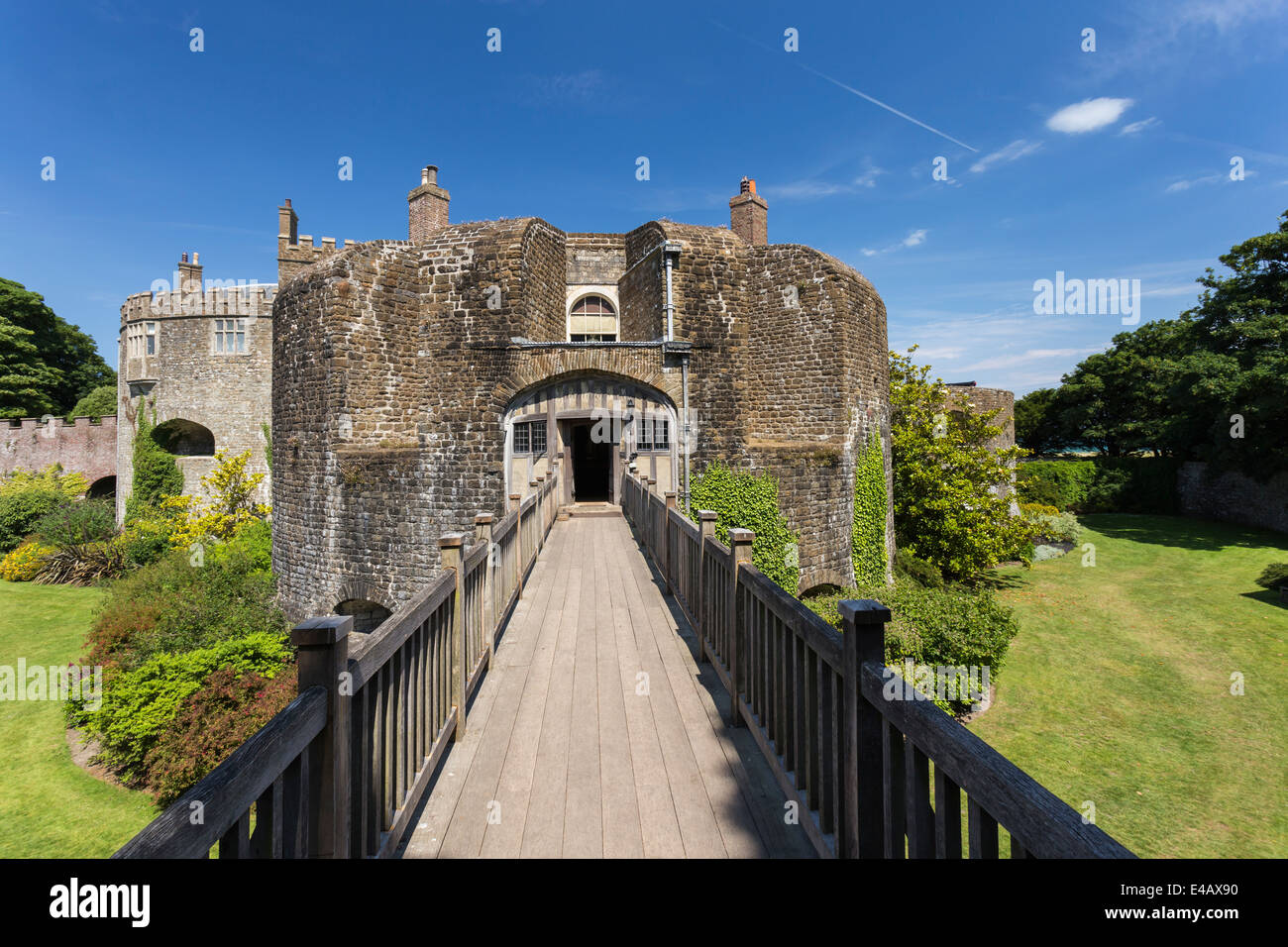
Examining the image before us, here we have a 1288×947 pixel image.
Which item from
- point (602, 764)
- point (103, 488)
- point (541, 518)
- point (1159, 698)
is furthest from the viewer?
point (103, 488)

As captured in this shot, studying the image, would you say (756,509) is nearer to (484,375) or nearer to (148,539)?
(484,375)

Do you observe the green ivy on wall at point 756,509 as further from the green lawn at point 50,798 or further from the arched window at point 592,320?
the green lawn at point 50,798

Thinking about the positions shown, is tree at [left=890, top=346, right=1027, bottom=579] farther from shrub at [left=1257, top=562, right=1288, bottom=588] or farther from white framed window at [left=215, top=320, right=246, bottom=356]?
white framed window at [left=215, top=320, right=246, bottom=356]

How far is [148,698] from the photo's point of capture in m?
10.3

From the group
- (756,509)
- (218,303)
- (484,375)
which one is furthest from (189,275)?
(756,509)

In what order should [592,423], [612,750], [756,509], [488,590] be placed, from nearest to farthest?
[612,750] < [488,590] < [756,509] < [592,423]

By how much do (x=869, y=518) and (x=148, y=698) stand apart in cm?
1789

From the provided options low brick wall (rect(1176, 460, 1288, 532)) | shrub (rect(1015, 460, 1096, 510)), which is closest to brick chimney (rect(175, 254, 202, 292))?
shrub (rect(1015, 460, 1096, 510))

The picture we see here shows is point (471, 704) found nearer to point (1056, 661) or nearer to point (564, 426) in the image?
point (564, 426)

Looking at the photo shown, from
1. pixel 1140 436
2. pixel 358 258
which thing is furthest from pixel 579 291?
pixel 1140 436

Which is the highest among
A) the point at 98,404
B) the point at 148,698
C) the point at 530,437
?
the point at 98,404

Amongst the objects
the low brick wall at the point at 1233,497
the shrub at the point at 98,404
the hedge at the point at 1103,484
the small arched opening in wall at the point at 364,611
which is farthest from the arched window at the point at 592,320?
the shrub at the point at 98,404

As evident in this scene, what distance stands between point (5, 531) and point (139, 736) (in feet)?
84.7

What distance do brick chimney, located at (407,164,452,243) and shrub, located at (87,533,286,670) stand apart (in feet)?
39.6
